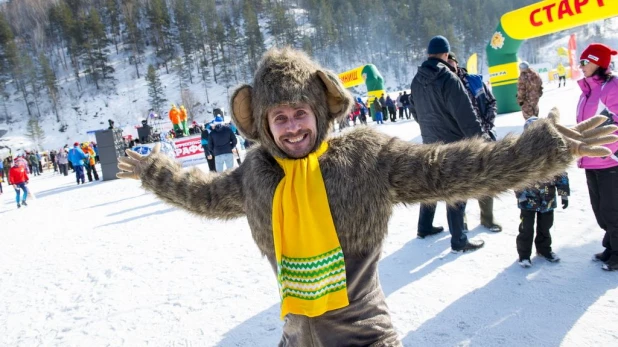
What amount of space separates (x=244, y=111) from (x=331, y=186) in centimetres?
52

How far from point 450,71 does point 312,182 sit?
2.32m

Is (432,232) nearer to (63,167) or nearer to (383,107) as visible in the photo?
(383,107)

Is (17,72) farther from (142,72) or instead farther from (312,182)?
(312,182)

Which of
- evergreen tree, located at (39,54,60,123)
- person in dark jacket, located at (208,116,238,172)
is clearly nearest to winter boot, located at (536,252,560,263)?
person in dark jacket, located at (208,116,238,172)

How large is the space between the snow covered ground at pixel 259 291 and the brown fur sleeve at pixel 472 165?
14 centimetres

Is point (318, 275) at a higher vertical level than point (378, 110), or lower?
lower

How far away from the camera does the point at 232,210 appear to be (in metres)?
1.86

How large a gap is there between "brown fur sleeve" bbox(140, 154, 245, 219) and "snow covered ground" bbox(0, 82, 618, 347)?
0.82 meters

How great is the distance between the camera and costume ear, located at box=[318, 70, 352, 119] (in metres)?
1.54

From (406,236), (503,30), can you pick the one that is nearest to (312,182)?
(406,236)

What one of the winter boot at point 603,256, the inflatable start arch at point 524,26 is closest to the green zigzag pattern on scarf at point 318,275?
the winter boot at point 603,256

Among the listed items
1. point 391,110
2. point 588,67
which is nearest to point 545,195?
point 588,67

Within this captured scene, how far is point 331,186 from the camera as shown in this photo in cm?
149

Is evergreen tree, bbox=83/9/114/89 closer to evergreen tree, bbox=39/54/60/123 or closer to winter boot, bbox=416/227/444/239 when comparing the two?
evergreen tree, bbox=39/54/60/123
